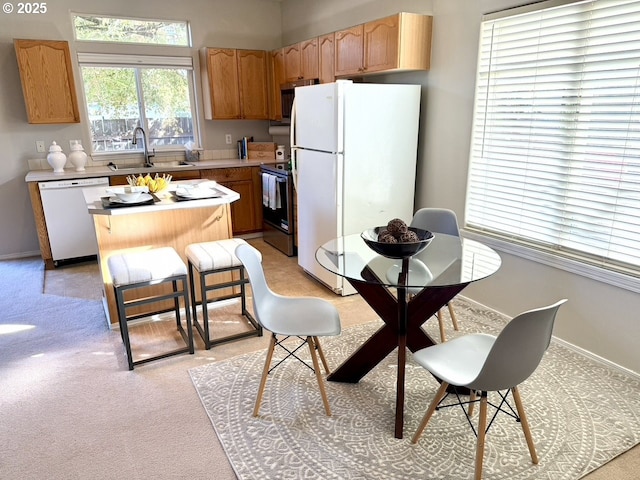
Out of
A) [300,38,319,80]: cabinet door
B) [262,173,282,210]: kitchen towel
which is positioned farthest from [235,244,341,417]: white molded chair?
[300,38,319,80]: cabinet door

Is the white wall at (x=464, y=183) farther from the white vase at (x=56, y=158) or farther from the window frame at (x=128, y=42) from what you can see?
the white vase at (x=56, y=158)

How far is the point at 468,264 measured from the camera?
225 cm

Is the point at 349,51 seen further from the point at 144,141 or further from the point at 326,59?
the point at 144,141

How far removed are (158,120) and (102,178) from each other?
49.2 inches

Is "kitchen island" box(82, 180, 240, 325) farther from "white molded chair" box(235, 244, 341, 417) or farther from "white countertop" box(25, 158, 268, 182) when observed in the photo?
"white countertop" box(25, 158, 268, 182)

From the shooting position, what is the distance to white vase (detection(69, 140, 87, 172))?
4.73 metres

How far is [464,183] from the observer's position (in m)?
3.49

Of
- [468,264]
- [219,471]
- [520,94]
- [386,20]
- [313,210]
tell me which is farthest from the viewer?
[313,210]

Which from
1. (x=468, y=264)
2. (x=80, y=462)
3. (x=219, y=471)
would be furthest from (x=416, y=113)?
(x=80, y=462)

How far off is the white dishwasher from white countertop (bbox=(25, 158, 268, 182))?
2.1 inches

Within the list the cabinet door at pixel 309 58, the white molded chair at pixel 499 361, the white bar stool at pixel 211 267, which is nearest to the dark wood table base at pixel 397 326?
the white molded chair at pixel 499 361

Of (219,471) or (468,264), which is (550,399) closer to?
(468,264)

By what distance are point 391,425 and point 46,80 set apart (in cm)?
465

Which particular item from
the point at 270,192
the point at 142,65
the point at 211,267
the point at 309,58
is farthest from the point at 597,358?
the point at 142,65
